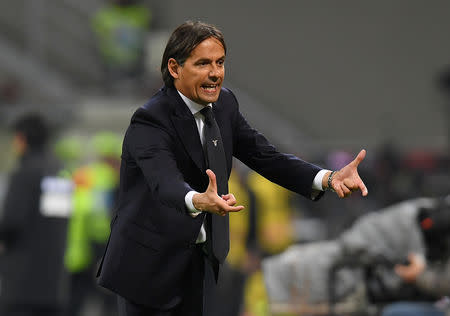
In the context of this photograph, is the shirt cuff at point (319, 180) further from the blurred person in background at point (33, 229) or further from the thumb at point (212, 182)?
the blurred person in background at point (33, 229)

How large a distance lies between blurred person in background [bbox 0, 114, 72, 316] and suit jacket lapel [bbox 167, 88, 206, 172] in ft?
12.4

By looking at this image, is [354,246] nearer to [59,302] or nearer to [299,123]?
[59,302]

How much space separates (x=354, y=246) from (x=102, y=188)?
402cm

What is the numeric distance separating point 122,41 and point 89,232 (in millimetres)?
5634

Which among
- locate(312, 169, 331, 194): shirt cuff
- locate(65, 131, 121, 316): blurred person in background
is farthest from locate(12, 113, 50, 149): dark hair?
locate(312, 169, 331, 194): shirt cuff

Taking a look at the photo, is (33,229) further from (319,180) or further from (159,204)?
(319,180)

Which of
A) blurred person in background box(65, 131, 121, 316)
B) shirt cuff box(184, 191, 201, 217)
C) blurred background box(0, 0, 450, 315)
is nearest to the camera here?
shirt cuff box(184, 191, 201, 217)

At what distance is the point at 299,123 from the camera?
56.2 ft

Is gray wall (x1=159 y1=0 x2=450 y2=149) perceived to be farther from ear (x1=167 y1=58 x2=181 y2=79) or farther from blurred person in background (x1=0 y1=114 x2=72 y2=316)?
ear (x1=167 y1=58 x2=181 y2=79)

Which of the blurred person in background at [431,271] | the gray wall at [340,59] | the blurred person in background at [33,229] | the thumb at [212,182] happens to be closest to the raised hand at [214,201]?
the thumb at [212,182]

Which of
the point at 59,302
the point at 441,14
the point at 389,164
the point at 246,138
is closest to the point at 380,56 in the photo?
the point at 441,14

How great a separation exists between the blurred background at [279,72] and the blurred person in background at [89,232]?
6.13ft

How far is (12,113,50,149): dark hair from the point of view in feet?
26.6

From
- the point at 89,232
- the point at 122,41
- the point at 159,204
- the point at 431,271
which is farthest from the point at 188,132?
the point at 122,41
